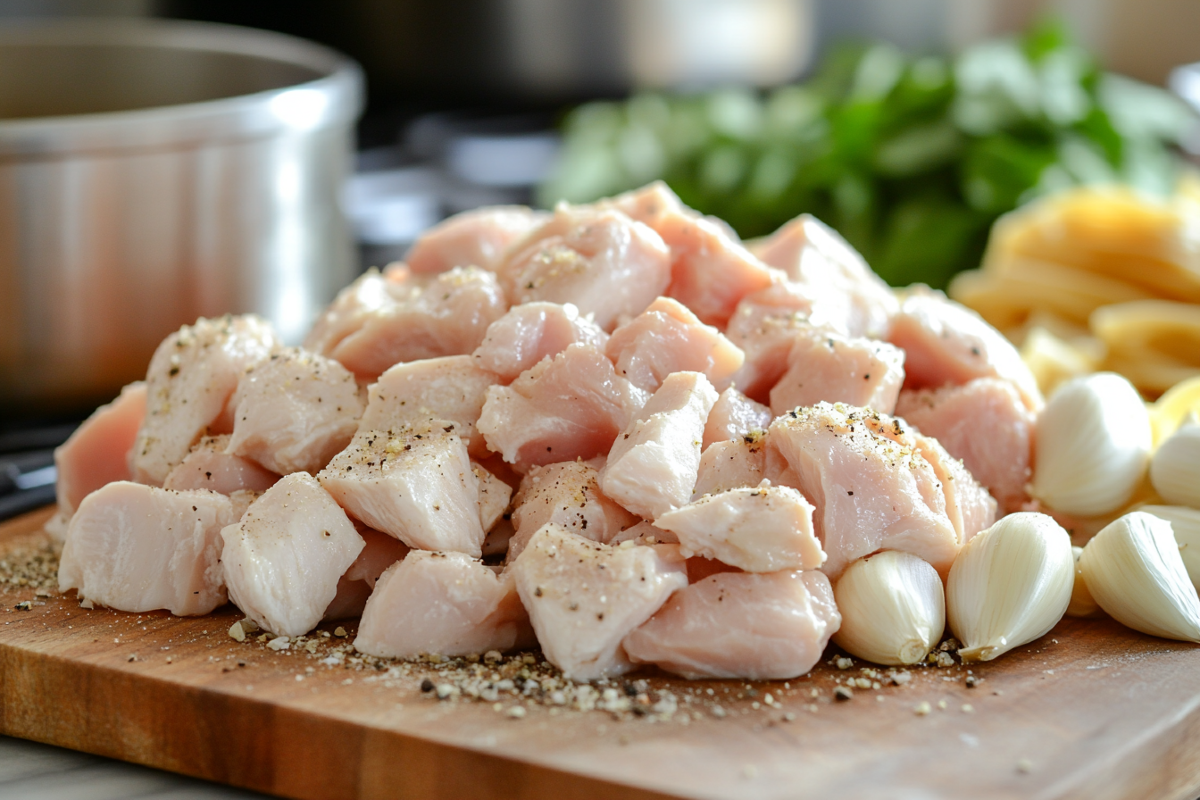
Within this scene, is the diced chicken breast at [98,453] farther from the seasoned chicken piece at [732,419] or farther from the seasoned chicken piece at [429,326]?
the seasoned chicken piece at [732,419]

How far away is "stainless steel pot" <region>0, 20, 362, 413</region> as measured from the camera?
204 cm

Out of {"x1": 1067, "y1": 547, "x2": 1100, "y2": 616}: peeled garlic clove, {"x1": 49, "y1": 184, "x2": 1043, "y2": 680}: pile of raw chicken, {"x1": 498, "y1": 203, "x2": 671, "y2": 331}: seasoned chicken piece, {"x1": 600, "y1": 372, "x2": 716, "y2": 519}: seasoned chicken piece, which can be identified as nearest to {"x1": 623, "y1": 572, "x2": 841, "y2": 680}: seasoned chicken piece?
{"x1": 49, "y1": 184, "x2": 1043, "y2": 680}: pile of raw chicken

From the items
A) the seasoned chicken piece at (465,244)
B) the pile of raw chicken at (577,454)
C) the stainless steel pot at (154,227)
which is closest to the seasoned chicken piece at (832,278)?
the pile of raw chicken at (577,454)

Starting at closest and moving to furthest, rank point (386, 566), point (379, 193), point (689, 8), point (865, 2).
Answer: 1. point (386, 566)
2. point (379, 193)
3. point (689, 8)
4. point (865, 2)

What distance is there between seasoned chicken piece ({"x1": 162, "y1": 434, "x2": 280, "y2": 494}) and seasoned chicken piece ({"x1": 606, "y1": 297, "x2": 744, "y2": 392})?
1.65ft

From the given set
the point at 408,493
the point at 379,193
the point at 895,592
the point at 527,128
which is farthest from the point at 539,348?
the point at 527,128

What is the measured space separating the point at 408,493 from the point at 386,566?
0.13 m

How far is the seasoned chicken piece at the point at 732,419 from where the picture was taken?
1.58m

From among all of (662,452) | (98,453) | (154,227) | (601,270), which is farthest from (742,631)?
(154,227)

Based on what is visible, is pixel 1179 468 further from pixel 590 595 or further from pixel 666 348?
pixel 590 595

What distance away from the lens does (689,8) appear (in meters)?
4.16

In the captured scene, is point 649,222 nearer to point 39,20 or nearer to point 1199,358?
point 1199,358

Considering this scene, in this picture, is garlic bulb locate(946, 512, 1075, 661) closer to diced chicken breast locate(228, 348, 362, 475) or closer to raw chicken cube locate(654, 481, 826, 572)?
raw chicken cube locate(654, 481, 826, 572)

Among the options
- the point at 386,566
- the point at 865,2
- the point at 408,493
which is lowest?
the point at 386,566
